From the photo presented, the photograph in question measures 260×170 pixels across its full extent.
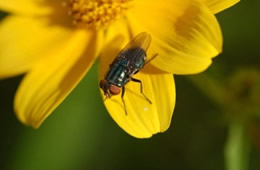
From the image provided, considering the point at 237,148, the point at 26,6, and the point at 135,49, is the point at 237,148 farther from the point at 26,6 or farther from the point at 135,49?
the point at 26,6

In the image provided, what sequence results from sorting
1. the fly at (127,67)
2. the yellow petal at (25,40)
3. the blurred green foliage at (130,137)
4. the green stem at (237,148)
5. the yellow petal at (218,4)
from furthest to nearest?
the blurred green foliage at (130,137)
the green stem at (237,148)
the yellow petal at (25,40)
the fly at (127,67)
the yellow petal at (218,4)

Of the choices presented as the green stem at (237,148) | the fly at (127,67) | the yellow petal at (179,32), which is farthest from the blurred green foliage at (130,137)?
the fly at (127,67)

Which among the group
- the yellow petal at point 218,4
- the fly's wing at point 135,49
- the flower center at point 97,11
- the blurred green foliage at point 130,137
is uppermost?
the flower center at point 97,11

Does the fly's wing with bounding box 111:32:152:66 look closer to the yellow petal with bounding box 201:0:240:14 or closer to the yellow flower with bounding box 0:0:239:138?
the yellow flower with bounding box 0:0:239:138

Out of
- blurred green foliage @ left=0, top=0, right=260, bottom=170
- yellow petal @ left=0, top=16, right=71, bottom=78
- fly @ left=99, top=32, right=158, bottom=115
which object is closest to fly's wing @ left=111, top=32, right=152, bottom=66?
fly @ left=99, top=32, right=158, bottom=115

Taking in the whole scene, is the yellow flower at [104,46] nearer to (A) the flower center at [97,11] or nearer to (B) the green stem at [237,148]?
(A) the flower center at [97,11]

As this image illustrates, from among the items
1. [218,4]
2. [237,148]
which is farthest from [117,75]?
[237,148]
